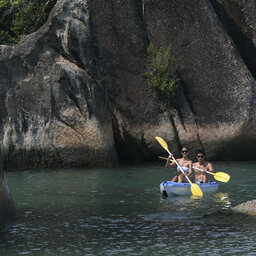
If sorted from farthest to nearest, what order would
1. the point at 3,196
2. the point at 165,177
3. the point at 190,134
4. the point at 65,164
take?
the point at 190,134, the point at 65,164, the point at 165,177, the point at 3,196

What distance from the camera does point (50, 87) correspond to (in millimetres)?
24875

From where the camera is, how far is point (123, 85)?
89.0 ft

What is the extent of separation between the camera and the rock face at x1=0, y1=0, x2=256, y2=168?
2478cm

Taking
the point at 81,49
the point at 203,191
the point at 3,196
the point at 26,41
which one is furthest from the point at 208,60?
the point at 3,196

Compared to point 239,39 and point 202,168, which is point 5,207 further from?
point 239,39

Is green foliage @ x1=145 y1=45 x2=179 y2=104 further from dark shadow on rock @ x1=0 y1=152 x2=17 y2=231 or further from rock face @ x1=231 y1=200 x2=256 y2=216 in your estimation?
dark shadow on rock @ x1=0 y1=152 x2=17 y2=231

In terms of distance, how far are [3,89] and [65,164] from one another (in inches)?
139

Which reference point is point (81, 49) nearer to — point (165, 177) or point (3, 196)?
point (165, 177)

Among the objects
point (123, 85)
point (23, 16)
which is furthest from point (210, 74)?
point (23, 16)

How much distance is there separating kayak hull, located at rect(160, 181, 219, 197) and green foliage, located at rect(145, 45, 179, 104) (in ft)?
30.1

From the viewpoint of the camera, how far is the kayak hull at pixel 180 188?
691 inches

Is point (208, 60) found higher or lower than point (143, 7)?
lower

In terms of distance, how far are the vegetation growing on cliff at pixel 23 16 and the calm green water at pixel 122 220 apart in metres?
8.79

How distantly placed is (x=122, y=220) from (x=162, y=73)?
13.8 metres
